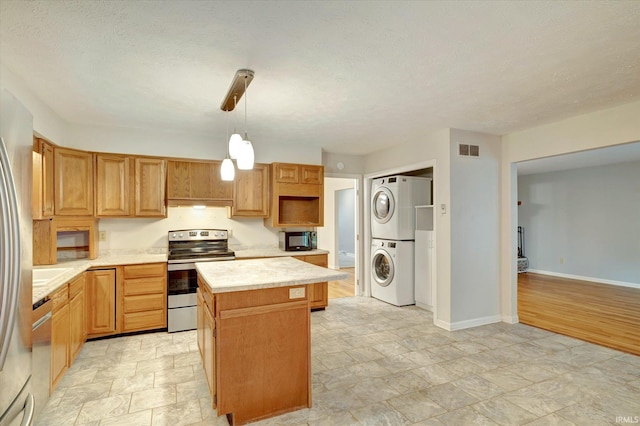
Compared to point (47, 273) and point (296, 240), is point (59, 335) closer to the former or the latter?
point (47, 273)

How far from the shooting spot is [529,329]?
3953 millimetres

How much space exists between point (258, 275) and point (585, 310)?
5018mm

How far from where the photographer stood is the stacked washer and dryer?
4918mm

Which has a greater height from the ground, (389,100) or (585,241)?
(389,100)

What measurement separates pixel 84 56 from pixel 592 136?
465 centimetres

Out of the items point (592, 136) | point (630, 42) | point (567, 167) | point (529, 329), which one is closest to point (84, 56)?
point (630, 42)

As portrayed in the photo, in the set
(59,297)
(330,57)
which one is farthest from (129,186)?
(330,57)

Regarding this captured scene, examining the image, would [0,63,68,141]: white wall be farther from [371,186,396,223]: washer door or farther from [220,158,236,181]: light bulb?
[371,186,396,223]: washer door

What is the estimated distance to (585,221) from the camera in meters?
6.78

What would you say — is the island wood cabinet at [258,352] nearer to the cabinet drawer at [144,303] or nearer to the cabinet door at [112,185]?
the cabinet drawer at [144,303]

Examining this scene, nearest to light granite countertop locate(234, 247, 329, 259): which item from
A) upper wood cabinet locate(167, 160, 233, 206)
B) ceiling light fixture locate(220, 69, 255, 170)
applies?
upper wood cabinet locate(167, 160, 233, 206)

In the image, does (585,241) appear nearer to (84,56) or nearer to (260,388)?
(260,388)

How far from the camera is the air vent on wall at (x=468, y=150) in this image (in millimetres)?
4023

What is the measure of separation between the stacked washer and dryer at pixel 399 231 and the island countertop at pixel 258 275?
245 centimetres
